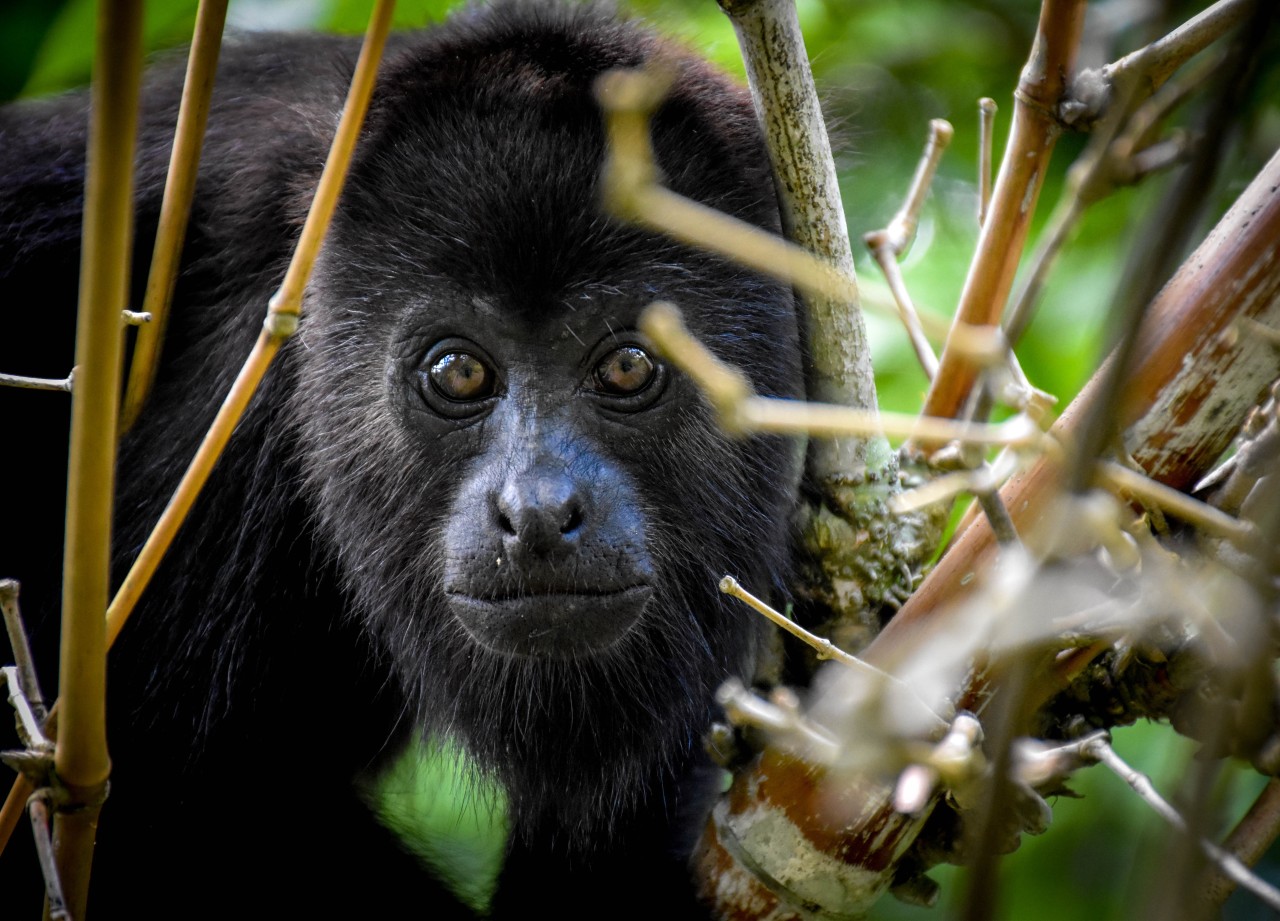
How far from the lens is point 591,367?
7.73 ft

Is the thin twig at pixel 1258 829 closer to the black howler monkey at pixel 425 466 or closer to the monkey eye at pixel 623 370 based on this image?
the black howler monkey at pixel 425 466

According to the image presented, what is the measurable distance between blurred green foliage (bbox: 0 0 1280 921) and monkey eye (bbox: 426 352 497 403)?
3.15 ft

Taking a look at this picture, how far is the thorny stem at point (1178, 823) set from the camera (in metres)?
1.06

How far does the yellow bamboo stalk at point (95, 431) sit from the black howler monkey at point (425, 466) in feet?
2.98

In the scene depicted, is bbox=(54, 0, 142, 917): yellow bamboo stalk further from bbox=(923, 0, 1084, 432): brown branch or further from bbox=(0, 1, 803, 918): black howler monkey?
bbox=(923, 0, 1084, 432): brown branch

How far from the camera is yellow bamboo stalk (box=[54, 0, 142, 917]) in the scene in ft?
2.99

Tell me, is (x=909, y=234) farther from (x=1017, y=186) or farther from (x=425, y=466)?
(x=425, y=466)

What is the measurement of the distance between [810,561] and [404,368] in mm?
880

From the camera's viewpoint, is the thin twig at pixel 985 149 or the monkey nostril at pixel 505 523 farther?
the thin twig at pixel 985 149

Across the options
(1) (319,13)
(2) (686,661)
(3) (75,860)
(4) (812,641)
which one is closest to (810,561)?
(2) (686,661)

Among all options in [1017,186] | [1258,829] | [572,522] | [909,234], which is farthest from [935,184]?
[1258,829]

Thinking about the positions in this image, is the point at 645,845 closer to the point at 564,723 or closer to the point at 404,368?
the point at 564,723

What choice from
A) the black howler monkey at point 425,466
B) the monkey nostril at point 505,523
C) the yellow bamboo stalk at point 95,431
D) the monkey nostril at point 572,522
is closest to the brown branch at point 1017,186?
the black howler monkey at point 425,466

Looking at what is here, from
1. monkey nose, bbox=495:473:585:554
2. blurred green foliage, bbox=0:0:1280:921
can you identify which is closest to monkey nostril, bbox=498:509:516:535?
monkey nose, bbox=495:473:585:554
